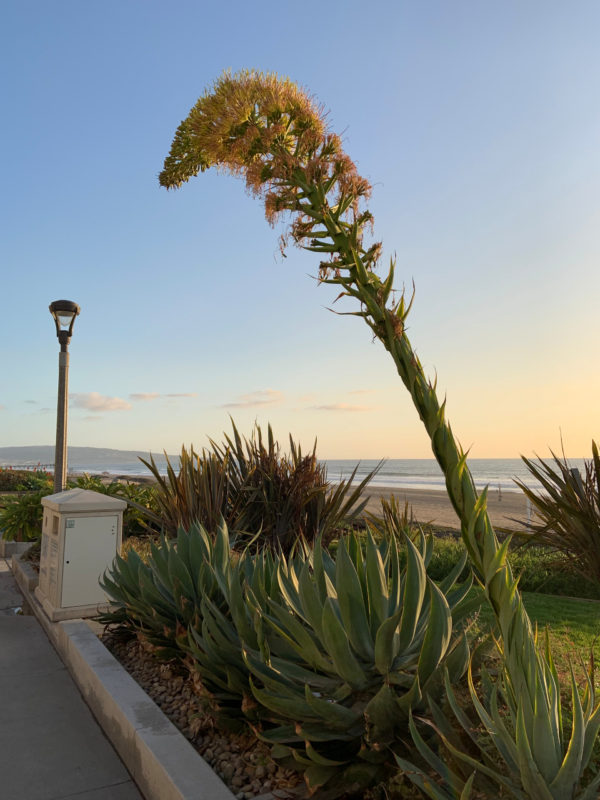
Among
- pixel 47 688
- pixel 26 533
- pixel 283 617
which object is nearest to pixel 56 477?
pixel 26 533

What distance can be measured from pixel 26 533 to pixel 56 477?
2.32 metres

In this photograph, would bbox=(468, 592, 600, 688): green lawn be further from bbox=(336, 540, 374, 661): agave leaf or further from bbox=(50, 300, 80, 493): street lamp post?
bbox=(50, 300, 80, 493): street lamp post

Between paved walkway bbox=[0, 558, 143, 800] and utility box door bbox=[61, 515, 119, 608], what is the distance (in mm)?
649

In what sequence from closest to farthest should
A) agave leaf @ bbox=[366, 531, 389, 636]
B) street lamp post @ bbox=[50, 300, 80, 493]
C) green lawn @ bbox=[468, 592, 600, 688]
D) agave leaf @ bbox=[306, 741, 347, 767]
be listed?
agave leaf @ bbox=[306, 741, 347, 767] < agave leaf @ bbox=[366, 531, 389, 636] < green lawn @ bbox=[468, 592, 600, 688] < street lamp post @ bbox=[50, 300, 80, 493]

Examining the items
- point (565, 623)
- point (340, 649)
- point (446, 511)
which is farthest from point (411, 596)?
point (446, 511)

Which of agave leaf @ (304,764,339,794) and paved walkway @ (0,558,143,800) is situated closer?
agave leaf @ (304,764,339,794)

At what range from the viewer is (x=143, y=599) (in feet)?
15.4

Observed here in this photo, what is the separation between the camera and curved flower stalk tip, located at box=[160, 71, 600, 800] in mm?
2113

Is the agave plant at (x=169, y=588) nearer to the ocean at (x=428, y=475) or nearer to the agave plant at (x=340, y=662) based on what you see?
the agave plant at (x=340, y=662)

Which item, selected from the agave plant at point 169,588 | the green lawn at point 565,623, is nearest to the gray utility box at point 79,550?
the agave plant at point 169,588

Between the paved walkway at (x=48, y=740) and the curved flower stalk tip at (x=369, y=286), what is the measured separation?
225 cm

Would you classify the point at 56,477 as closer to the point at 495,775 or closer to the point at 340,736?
the point at 340,736

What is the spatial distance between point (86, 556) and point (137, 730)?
324cm

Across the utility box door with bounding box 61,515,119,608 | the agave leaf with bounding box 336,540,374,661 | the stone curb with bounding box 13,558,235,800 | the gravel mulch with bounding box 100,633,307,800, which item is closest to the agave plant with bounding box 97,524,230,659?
the gravel mulch with bounding box 100,633,307,800
